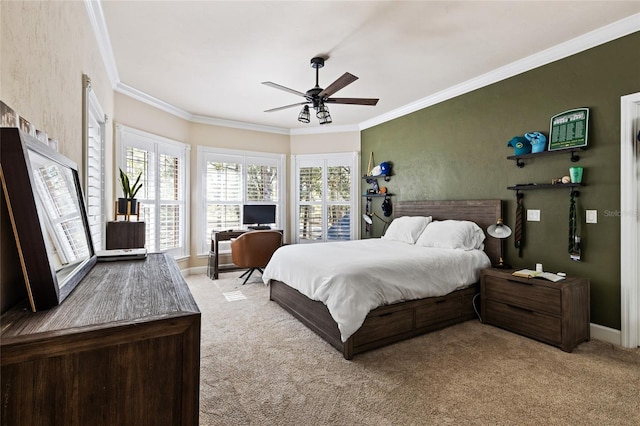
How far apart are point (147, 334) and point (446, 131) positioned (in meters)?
4.43

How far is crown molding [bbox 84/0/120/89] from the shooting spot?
8.15ft

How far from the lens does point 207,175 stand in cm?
569

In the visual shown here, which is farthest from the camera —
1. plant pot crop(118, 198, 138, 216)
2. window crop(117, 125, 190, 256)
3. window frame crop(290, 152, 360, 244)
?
window frame crop(290, 152, 360, 244)

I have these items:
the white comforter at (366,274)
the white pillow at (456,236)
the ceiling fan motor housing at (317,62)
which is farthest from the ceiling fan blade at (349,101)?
the white pillow at (456,236)

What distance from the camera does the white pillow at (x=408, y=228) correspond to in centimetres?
422

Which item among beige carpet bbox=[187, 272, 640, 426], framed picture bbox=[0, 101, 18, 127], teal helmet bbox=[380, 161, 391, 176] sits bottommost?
beige carpet bbox=[187, 272, 640, 426]

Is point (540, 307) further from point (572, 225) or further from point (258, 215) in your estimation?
point (258, 215)

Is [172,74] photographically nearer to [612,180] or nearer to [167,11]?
[167,11]

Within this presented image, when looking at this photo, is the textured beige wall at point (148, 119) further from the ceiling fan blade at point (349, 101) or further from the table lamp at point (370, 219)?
the table lamp at point (370, 219)

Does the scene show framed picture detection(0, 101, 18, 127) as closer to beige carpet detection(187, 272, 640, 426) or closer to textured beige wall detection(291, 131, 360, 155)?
beige carpet detection(187, 272, 640, 426)

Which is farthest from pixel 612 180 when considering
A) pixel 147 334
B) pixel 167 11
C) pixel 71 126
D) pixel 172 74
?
pixel 172 74

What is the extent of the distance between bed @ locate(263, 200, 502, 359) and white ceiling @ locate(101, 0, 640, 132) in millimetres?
1684

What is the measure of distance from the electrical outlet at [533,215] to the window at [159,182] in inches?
195

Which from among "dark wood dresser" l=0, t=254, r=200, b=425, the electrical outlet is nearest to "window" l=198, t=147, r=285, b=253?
the electrical outlet
